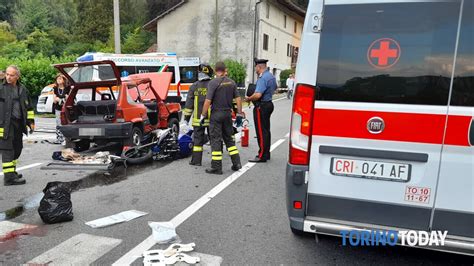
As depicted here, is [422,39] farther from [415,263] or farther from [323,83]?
[415,263]

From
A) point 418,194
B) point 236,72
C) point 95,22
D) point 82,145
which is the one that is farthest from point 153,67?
point 95,22

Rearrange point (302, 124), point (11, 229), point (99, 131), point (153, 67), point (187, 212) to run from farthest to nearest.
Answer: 1. point (153, 67)
2. point (99, 131)
3. point (187, 212)
4. point (11, 229)
5. point (302, 124)

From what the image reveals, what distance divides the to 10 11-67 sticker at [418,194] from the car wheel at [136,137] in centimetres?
601

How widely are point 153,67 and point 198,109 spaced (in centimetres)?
1122

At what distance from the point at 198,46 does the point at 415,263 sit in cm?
3326

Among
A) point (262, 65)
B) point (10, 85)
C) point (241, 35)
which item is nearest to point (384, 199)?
point (262, 65)

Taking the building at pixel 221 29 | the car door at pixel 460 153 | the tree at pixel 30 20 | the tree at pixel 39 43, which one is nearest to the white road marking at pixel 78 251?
the car door at pixel 460 153

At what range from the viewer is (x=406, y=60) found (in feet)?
9.25

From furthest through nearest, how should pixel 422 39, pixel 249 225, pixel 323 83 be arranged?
1. pixel 249 225
2. pixel 323 83
3. pixel 422 39

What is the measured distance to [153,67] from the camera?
708 inches

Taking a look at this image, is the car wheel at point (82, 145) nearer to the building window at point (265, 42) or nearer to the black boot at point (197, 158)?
the black boot at point (197, 158)

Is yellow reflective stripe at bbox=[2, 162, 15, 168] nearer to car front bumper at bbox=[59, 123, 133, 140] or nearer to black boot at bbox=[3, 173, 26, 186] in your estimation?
black boot at bbox=[3, 173, 26, 186]

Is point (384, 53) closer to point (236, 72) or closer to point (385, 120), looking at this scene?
point (385, 120)

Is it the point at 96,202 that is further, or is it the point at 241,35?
the point at 241,35
